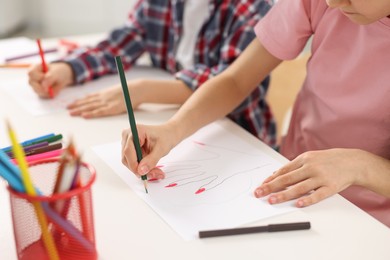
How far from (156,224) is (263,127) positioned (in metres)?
0.66

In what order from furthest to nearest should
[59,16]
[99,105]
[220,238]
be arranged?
[59,16]
[99,105]
[220,238]

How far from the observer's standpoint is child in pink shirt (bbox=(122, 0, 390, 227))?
0.81 meters

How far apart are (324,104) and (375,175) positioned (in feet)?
0.75

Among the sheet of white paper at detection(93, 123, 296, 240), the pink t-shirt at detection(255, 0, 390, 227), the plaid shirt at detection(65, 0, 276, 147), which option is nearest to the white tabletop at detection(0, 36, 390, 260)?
the sheet of white paper at detection(93, 123, 296, 240)

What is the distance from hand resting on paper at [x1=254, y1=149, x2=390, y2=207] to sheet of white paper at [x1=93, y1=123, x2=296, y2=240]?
0.07 feet

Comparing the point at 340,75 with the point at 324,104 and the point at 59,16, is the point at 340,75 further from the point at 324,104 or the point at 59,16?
the point at 59,16

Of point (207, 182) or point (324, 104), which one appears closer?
point (207, 182)

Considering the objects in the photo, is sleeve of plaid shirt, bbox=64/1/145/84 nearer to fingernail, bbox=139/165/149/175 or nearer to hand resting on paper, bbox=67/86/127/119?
hand resting on paper, bbox=67/86/127/119

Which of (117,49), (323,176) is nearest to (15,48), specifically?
(117,49)

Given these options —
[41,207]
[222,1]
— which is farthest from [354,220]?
[222,1]

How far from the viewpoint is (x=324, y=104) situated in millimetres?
1032

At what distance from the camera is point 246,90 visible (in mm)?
1102

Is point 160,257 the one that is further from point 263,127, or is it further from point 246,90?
point 263,127

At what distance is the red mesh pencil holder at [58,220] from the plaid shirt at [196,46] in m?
0.60
